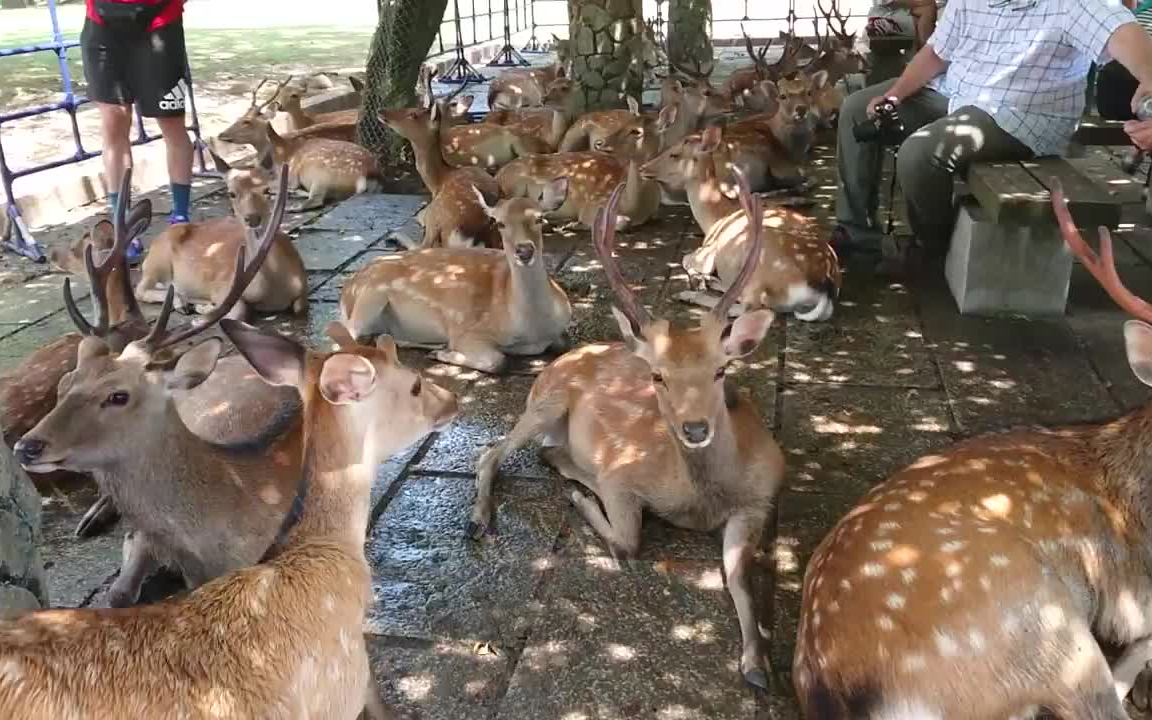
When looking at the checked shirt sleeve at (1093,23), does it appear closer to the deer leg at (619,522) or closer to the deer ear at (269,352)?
the deer leg at (619,522)

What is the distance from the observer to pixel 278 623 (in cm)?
195

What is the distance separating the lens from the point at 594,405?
3445 millimetres

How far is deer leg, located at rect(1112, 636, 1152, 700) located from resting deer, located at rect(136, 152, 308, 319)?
3.81 m

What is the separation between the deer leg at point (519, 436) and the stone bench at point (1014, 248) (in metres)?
2.08

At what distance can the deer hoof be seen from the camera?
8.07 feet

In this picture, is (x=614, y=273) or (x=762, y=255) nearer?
(x=614, y=273)

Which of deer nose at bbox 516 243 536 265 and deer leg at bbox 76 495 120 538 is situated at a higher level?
deer nose at bbox 516 243 536 265

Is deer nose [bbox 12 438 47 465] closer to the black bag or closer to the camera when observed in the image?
the black bag

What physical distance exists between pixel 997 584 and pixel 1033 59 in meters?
3.17

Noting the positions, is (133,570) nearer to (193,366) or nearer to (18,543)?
(193,366)

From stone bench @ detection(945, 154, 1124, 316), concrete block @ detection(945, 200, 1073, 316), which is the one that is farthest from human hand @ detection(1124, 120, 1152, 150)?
concrete block @ detection(945, 200, 1073, 316)

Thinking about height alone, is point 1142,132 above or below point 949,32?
below

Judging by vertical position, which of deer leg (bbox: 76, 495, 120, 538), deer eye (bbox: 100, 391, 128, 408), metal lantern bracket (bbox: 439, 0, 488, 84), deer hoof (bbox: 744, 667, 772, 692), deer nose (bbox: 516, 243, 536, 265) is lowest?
metal lantern bracket (bbox: 439, 0, 488, 84)

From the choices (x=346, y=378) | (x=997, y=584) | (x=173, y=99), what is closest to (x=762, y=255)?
(x=997, y=584)
